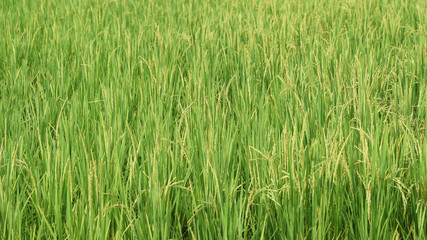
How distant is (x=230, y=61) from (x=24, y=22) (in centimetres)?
175

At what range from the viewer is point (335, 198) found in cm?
129

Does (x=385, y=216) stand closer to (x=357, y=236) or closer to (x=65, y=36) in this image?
(x=357, y=236)

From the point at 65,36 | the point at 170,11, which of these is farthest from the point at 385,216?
the point at 170,11

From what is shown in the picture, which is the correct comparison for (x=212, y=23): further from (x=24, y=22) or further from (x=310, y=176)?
(x=310, y=176)

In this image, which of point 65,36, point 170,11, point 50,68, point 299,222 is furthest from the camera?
point 170,11

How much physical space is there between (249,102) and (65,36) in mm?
1536

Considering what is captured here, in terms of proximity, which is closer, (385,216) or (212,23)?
(385,216)

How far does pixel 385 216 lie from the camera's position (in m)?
1.30

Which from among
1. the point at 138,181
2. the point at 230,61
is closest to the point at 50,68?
the point at 230,61

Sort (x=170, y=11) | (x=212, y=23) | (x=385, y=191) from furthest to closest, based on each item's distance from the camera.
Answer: (x=170, y=11), (x=212, y=23), (x=385, y=191)

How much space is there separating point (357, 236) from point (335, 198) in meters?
0.10

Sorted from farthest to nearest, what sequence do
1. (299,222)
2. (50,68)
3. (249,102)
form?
(50,68) < (249,102) < (299,222)

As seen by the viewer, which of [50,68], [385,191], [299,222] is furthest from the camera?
[50,68]

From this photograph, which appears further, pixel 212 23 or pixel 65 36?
pixel 212 23
